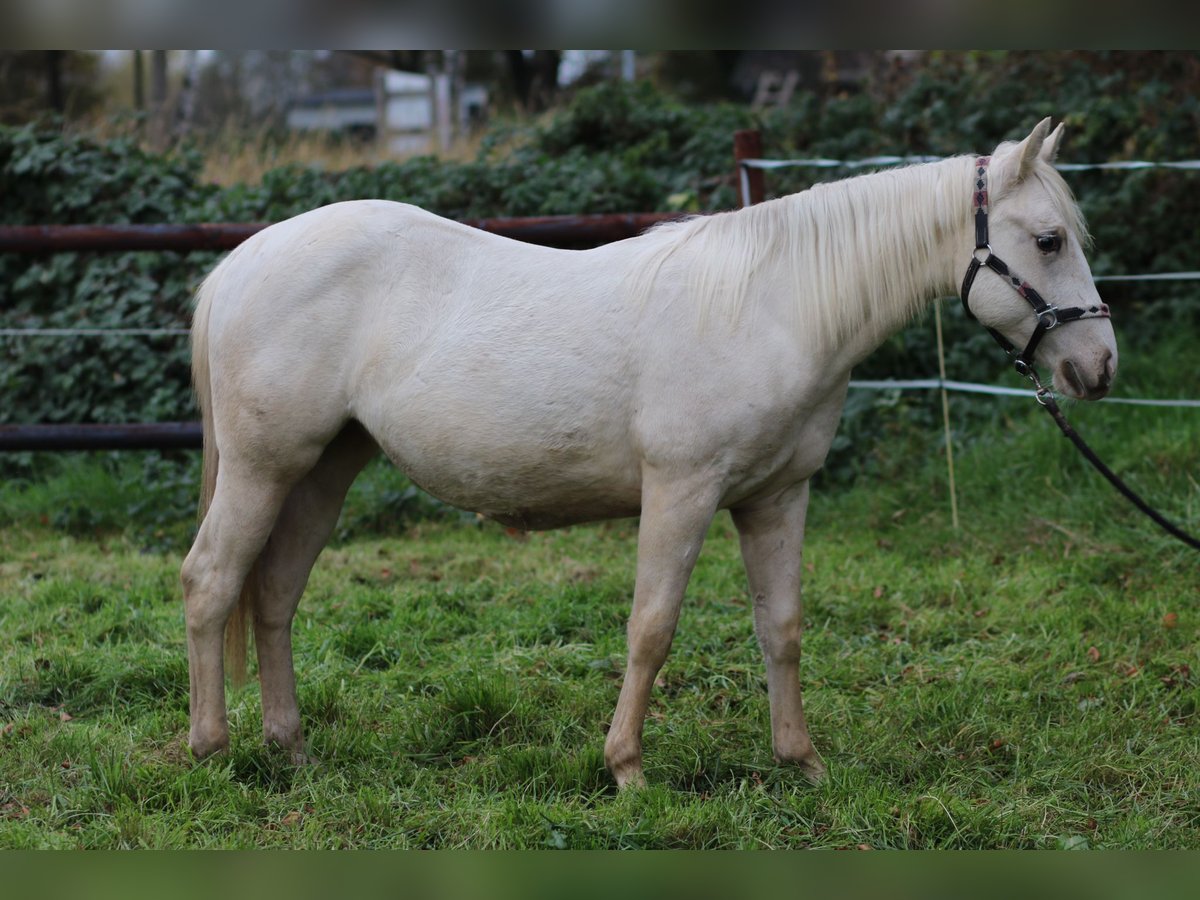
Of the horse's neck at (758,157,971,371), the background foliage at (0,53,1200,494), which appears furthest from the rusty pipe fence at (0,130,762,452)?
the horse's neck at (758,157,971,371)

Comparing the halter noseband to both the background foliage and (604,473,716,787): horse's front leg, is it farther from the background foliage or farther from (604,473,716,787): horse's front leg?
the background foliage

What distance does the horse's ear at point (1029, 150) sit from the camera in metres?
3.10

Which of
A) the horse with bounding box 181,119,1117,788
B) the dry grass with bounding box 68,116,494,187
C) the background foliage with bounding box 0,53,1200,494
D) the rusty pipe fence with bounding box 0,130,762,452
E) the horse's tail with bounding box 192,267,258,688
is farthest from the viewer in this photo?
the dry grass with bounding box 68,116,494,187

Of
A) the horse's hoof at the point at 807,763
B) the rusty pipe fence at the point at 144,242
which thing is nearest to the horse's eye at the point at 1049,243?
the horse's hoof at the point at 807,763

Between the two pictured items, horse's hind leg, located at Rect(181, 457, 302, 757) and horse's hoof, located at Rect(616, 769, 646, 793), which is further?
horse's hind leg, located at Rect(181, 457, 302, 757)

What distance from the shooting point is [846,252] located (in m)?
3.33

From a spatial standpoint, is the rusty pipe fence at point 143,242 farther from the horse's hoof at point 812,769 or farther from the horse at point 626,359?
the horse's hoof at point 812,769

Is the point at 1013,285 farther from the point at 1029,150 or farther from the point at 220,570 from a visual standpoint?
the point at 220,570

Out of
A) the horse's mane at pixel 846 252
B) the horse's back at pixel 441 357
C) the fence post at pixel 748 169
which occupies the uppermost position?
the fence post at pixel 748 169

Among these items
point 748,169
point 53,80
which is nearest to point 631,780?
point 748,169

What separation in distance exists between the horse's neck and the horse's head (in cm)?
10

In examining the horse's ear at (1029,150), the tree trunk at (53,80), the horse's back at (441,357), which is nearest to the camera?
the horse's ear at (1029,150)

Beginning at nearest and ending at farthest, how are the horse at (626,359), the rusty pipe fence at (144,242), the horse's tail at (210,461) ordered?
the horse at (626,359)
the horse's tail at (210,461)
the rusty pipe fence at (144,242)

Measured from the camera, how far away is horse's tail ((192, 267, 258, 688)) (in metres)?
3.70
